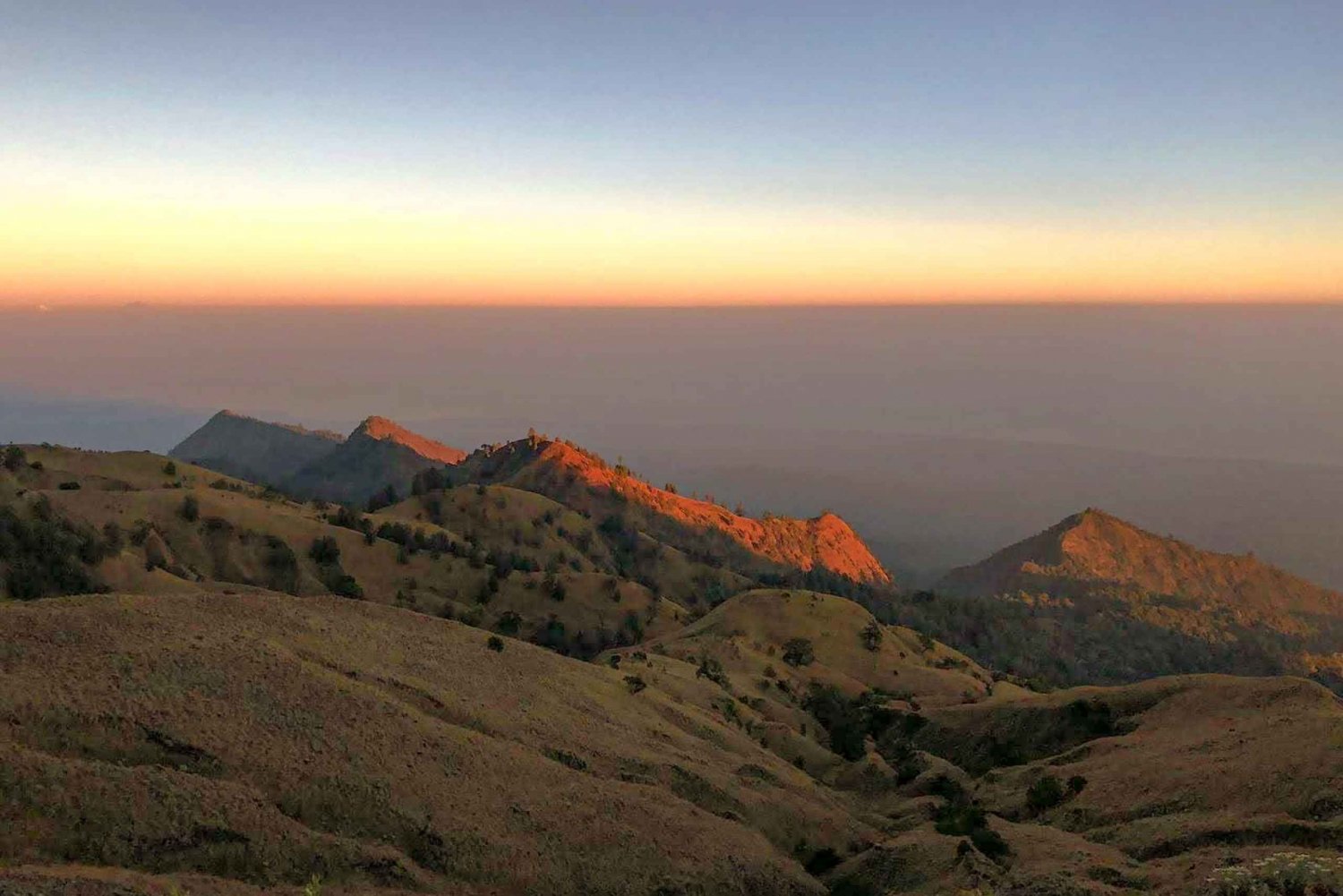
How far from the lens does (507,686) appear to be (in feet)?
160

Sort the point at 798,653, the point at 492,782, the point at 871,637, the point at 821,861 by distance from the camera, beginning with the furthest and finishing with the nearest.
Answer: the point at 871,637 → the point at 798,653 → the point at 821,861 → the point at 492,782

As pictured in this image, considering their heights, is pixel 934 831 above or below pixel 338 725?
below

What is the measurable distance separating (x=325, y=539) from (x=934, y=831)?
93675mm

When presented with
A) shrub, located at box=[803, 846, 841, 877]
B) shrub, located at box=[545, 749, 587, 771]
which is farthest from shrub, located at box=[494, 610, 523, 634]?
shrub, located at box=[803, 846, 841, 877]

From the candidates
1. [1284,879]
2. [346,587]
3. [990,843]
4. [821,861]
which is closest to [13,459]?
[346,587]

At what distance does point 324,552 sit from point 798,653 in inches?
2563

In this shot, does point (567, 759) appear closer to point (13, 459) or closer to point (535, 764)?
point (535, 764)

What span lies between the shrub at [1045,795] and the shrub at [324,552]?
302 feet

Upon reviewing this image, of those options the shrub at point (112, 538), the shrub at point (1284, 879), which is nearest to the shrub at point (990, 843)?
the shrub at point (1284, 879)

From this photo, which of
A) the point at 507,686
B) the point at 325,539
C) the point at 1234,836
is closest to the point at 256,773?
the point at 507,686

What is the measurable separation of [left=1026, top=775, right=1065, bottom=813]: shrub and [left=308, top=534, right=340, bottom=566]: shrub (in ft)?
302

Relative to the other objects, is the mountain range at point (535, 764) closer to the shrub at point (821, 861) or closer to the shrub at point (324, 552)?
the shrub at point (821, 861)

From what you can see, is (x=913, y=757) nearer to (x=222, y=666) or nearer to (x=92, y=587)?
(x=222, y=666)

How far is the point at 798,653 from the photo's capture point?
101 m
